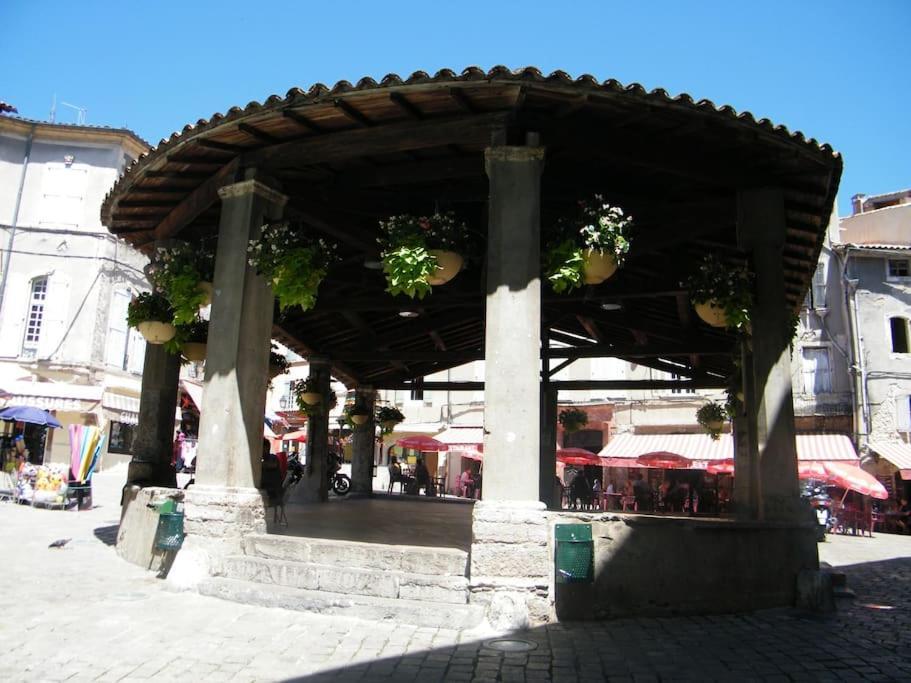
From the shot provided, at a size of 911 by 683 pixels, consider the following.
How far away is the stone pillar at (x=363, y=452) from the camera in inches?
610

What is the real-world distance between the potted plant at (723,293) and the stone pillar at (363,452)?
10.1 m

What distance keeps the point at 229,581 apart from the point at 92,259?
820 inches

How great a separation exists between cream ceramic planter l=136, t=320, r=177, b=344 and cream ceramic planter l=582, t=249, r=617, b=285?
480 cm

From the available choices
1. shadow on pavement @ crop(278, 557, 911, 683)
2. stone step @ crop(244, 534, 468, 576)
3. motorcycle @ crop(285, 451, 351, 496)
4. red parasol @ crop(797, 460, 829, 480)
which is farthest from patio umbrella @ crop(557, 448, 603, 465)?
stone step @ crop(244, 534, 468, 576)

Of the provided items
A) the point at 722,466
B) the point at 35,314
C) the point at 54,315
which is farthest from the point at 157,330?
the point at 35,314

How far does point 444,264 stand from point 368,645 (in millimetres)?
3076

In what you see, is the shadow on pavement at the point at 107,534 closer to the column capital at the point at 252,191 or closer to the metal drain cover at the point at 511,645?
the column capital at the point at 252,191

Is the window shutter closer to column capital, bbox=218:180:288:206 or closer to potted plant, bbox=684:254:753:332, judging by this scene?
column capital, bbox=218:180:288:206

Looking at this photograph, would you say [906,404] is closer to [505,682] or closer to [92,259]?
[505,682]

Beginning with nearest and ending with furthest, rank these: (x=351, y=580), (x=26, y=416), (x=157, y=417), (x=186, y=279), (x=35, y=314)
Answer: (x=351, y=580)
(x=186, y=279)
(x=157, y=417)
(x=26, y=416)
(x=35, y=314)

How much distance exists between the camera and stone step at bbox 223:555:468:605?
5.20 metres

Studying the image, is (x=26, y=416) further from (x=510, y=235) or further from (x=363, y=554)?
(x=510, y=235)

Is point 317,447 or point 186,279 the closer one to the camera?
point 186,279

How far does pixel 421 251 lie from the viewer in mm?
5762
